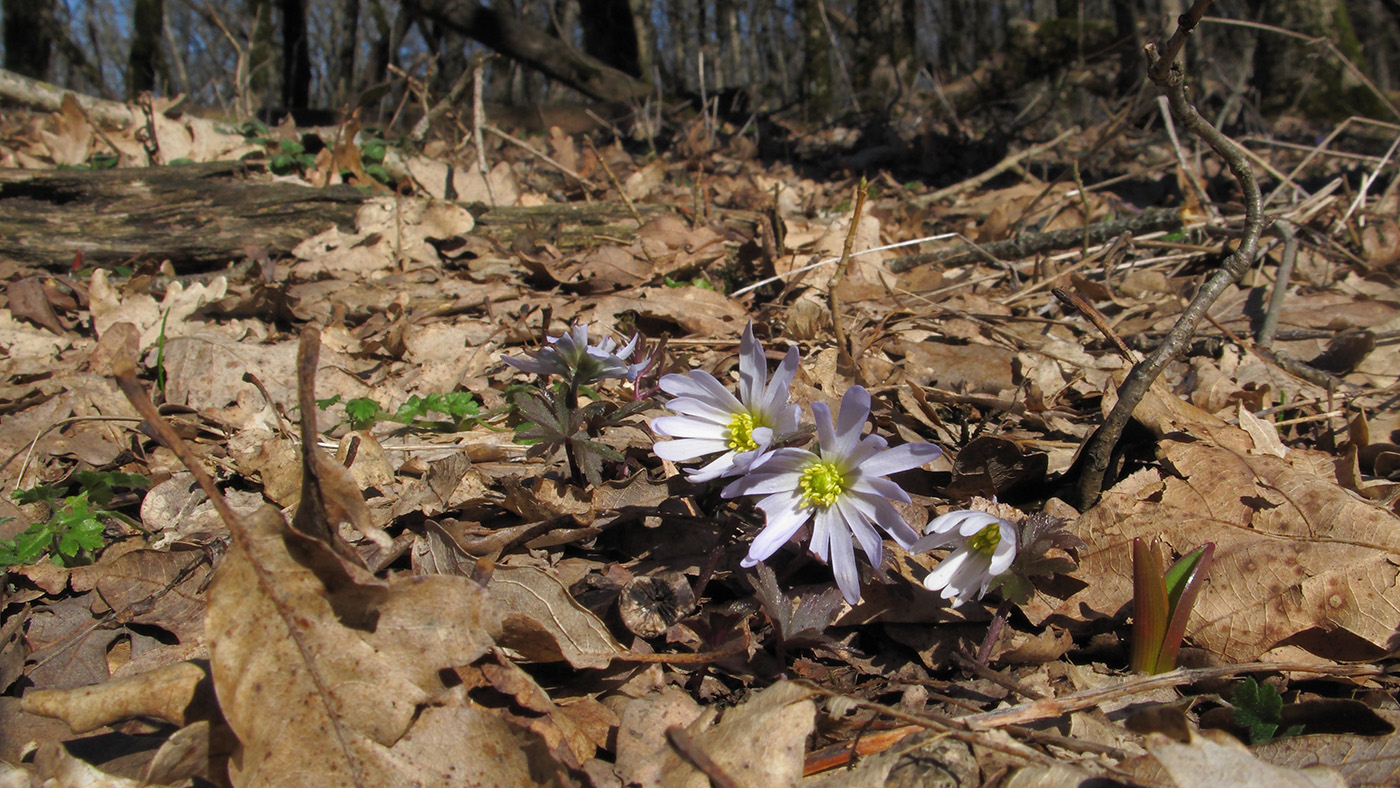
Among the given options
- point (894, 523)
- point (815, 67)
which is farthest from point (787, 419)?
point (815, 67)

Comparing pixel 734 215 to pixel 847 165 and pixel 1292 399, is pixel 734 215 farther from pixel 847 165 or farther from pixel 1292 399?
pixel 847 165

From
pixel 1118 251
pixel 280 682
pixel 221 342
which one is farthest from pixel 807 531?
pixel 1118 251

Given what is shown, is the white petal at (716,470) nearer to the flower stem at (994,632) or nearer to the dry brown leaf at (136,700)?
the flower stem at (994,632)

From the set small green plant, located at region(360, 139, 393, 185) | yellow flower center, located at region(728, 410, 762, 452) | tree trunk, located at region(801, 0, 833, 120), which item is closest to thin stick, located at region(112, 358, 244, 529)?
yellow flower center, located at region(728, 410, 762, 452)

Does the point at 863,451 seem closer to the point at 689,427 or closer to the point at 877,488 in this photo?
the point at 877,488

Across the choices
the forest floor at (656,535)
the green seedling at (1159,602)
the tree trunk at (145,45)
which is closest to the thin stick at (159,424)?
the forest floor at (656,535)

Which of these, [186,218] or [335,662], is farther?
[186,218]

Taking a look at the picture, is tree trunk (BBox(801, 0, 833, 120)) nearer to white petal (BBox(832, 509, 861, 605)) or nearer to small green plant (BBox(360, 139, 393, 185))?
small green plant (BBox(360, 139, 393, 185))
